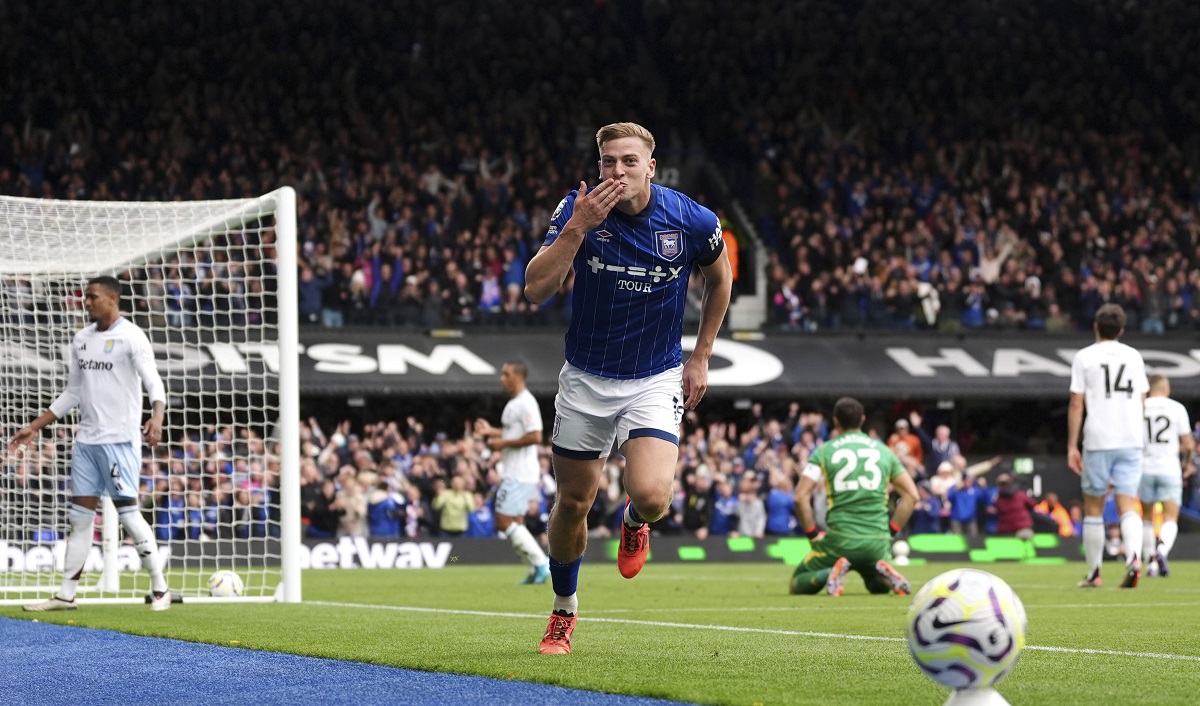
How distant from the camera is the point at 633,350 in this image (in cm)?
679

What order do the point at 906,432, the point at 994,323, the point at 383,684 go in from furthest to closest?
the point at 994,323, the point at 906,432, the point at 383,684

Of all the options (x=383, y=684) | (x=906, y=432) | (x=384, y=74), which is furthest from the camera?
(x=384, y=74)

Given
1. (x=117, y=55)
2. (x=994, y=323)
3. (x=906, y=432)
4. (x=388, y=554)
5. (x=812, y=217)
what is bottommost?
(x=388, y=554)

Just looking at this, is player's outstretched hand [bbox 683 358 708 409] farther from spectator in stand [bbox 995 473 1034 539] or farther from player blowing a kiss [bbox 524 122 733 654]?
spectator in stand [bbox 995 473 1034 539]

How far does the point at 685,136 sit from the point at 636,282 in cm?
2505

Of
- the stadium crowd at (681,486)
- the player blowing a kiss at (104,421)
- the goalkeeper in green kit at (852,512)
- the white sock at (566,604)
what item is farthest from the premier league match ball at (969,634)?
the stadium crowd at (681,486)

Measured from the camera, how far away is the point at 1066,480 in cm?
2591

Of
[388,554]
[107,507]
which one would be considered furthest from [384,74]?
[107,507]

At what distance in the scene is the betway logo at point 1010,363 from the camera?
87.6 ft

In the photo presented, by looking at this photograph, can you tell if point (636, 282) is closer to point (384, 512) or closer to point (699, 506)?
Result: point (384, 512)

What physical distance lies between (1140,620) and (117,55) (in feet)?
75.8

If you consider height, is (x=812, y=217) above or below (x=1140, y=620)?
above

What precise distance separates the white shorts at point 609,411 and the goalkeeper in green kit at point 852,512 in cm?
569

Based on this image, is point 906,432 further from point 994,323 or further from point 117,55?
point 117,55
